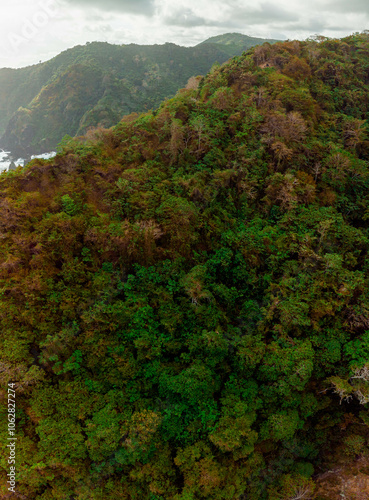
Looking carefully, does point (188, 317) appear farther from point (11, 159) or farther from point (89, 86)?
point (89, 86)

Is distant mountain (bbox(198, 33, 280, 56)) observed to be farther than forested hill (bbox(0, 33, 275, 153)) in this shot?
Yes

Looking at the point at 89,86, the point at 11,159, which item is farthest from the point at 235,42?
the point at 11,159

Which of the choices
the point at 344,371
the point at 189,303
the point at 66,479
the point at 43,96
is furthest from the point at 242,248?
the point at 43,96

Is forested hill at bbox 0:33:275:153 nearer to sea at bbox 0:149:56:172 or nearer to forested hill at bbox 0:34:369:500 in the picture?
sea at bbox 0:149:56:172

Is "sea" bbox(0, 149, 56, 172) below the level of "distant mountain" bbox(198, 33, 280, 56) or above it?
below

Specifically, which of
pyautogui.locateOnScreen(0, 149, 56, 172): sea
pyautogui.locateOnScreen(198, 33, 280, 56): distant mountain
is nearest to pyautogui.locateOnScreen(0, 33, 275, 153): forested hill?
pyautogui.locateOnScreen(198, 33, 280, 56): distant mountain

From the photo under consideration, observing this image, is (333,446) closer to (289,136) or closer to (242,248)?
(242,248)
